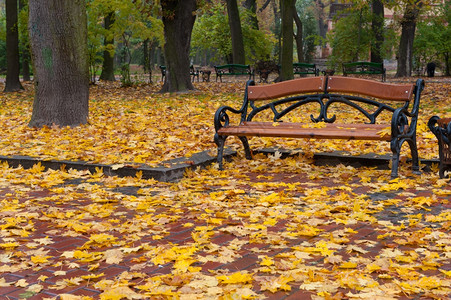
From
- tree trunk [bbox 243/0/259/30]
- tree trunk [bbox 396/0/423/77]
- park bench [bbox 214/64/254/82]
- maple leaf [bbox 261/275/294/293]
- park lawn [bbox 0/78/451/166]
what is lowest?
maple leaf [bbox 261/275/294/293]

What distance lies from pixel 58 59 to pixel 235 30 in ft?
58.2

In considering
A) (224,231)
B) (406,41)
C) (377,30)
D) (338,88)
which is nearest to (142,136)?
(338,88)

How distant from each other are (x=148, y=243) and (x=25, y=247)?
0.85 meters

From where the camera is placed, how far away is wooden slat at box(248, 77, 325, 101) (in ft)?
25.6

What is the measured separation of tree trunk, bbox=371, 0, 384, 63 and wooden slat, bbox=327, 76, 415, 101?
2544 cm

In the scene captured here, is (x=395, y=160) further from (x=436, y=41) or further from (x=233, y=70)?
(x=436, y=41)

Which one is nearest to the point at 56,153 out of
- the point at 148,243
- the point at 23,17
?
the point at 148,243

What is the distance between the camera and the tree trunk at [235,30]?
2727 cm

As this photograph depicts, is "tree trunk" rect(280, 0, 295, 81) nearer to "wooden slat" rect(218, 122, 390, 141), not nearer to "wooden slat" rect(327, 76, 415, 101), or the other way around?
"wooden slat" rect(327, 76, 415, 101)

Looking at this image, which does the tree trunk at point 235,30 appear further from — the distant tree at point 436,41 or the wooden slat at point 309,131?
the wooden slat at point 309,131

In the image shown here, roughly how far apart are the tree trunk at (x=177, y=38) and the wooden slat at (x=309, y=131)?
9.81 m

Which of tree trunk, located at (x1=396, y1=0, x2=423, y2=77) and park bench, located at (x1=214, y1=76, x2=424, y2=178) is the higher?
tree trunk, located at (x1=396, y1=0, x2=423, y2=77)

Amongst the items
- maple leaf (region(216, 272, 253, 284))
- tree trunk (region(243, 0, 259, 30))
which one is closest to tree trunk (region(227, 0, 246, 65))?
tree trunk (region(243, 0, 259, 30))

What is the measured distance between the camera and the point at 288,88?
7.94m
